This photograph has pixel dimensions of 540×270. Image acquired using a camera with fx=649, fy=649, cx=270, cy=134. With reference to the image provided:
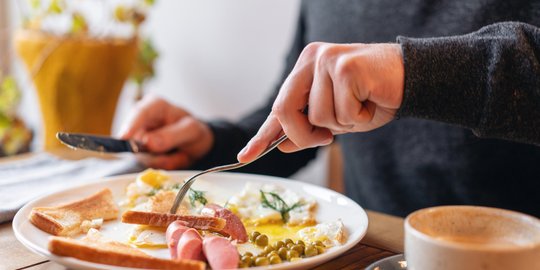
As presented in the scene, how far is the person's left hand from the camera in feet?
2.70

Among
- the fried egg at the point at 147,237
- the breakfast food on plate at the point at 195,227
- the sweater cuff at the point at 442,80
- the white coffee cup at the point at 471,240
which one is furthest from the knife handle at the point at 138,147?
the white coffee cup at the point at 471,240

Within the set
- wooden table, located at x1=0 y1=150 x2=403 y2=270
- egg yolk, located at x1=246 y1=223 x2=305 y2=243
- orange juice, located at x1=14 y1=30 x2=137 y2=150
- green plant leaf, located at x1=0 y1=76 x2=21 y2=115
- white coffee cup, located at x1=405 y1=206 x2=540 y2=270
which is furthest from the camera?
green plant leaf, located at x1=0 y1=76 x2=21 y2=115

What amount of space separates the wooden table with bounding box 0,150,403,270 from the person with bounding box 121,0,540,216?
17cm

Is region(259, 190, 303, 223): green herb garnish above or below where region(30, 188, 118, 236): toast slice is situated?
below

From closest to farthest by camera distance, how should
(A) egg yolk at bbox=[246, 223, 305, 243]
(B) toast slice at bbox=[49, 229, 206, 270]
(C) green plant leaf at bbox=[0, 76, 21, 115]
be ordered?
1. (B) toast slice at bbox=[49, 229, 206, 270]
2. (A) egg yolk at bbox=[246, 223, 305, 243]
3. (C) green plant leaf at bbox=[0, 76, 21, 115]

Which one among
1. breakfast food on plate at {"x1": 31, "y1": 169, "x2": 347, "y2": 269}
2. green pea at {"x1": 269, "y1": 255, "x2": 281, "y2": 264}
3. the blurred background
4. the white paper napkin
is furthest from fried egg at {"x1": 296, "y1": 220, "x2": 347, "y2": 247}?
the blurred background

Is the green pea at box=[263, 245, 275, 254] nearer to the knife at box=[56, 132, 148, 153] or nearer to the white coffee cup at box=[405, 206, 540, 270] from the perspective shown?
the white coffee cup at box=[405, 206, 540, 270]

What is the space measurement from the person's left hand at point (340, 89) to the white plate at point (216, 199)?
0.16 meters

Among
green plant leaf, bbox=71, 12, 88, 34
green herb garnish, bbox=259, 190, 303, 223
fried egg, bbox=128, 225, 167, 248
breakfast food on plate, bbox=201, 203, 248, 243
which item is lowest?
green herb garnish, bbox=259, 190, 303, 223

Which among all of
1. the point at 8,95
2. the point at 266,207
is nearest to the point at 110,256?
the point at 266,207

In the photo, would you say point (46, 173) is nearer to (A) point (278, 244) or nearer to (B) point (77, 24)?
(A) point (278, 244)

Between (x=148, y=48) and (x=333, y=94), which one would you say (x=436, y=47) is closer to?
(x=333, y=94)

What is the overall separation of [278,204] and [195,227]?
0.20 metres

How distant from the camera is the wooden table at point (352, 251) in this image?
34.1 inches
